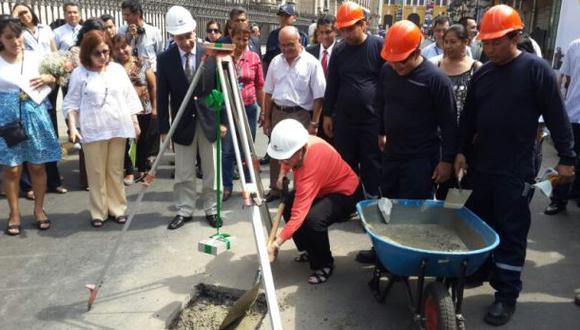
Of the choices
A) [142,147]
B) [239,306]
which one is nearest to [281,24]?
[142,147]

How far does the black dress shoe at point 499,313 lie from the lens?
3.28 m

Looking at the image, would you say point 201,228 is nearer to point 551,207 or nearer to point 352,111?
point 352,111

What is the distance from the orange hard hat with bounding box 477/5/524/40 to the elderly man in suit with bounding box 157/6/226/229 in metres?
2.33

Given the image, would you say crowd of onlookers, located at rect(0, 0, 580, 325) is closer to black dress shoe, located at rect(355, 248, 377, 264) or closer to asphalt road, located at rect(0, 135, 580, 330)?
black dress shoe, located at rect(355, 248, 377, 264)

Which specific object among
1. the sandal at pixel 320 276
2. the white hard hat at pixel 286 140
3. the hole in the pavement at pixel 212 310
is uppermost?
the white hard hat at pixel 286 140

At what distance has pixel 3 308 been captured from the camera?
3.44 m

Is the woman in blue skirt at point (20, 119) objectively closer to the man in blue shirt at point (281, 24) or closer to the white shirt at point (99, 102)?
the white shirt at point (99, 102)

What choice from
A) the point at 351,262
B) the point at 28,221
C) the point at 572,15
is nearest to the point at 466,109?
the point at 351,262

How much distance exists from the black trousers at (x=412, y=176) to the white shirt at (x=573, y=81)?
236 centimetres

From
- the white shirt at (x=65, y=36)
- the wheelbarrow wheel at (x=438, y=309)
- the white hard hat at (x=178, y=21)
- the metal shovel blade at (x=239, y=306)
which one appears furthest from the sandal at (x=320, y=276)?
the white shirt at (x=65, y=36)

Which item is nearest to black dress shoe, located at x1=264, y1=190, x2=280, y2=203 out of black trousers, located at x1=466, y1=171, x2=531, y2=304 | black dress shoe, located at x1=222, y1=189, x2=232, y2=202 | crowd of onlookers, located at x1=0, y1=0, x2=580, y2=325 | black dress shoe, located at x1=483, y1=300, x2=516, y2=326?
crowd of onlookers, located at x1=0, y1=0, x2=580, y2=325

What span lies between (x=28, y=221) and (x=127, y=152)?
5.67 ft

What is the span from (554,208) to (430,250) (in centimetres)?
324

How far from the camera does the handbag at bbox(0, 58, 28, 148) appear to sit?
4422mm
